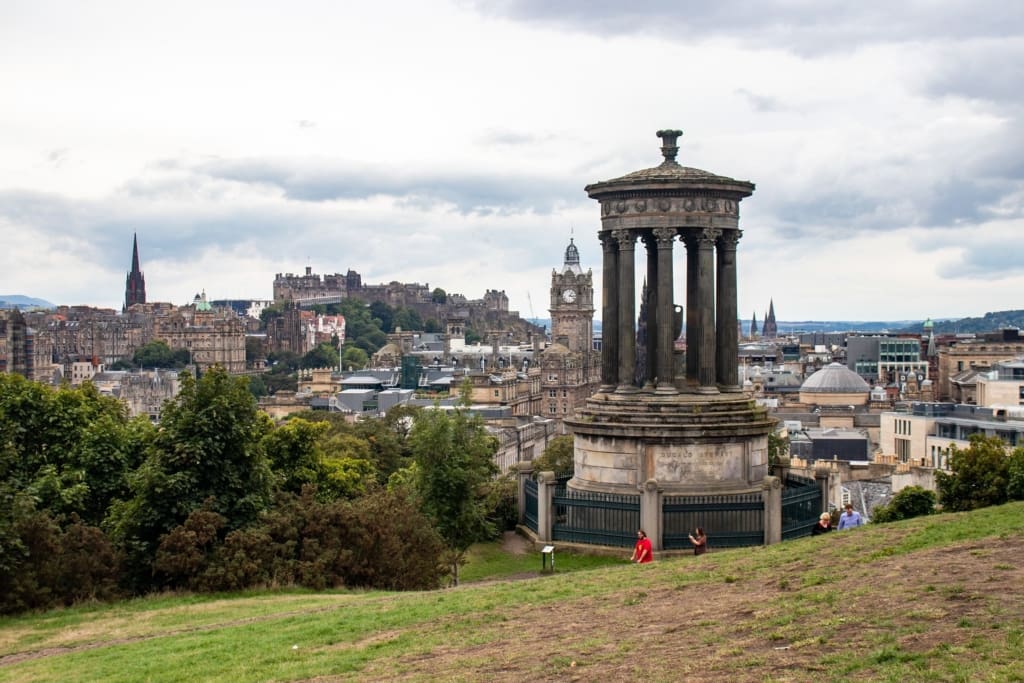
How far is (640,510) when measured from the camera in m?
29.4

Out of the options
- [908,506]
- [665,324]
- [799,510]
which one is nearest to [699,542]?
[799,510]

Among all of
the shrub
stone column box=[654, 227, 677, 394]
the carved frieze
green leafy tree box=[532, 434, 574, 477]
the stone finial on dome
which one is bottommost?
green leafy tree box=[532, 434, 574, 477]

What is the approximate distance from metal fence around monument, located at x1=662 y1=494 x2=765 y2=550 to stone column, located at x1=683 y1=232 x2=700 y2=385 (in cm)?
413

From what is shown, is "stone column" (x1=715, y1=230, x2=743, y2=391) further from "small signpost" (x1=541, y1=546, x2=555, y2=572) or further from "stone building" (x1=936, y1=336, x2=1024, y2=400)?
"stone building" (x1=936, y1=336, x2=1024, y2=400)

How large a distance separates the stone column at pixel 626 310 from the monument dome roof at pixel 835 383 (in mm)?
111522

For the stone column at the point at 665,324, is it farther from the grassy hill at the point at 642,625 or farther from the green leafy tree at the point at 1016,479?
the green leafy tree at the point at 1016,479

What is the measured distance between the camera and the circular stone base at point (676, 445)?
30.5m

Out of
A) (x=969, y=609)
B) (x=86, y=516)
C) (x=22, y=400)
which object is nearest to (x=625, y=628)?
(x=969, y=609)

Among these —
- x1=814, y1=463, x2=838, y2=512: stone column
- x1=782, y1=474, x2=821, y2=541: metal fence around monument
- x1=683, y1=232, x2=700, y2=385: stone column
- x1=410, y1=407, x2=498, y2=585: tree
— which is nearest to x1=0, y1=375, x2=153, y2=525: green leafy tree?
x1=410, y1=407, x2=498, y2=585: tree

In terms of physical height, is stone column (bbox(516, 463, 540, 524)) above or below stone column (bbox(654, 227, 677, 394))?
below

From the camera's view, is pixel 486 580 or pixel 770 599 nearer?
pixel 770 599

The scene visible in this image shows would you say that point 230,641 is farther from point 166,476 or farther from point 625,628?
point 166,476

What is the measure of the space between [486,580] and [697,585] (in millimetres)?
8743

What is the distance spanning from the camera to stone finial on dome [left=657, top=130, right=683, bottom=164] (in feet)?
108
